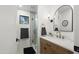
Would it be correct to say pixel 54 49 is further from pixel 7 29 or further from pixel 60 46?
pixel 7 29

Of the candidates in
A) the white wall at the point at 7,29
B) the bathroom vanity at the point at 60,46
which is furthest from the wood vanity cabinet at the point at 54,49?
the white wall at the point at 7,29

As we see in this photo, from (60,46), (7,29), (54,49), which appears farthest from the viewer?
(54,49)

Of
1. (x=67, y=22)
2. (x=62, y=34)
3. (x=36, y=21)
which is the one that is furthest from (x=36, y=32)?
(x=67, y=22)

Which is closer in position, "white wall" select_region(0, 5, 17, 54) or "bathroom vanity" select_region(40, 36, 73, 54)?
"white wall" select_region(0, 5, 17, 54)

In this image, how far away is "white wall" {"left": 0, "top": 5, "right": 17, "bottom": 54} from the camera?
0.78 m

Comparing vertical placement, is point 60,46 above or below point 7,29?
below

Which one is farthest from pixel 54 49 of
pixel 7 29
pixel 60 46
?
pixel 7 29

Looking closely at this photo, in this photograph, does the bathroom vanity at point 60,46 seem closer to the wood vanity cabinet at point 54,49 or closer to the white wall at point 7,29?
the wood vanity cabinet at point 54,49

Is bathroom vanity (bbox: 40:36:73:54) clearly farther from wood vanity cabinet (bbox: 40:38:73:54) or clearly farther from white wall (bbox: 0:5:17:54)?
white wall (bbox: 0:5:17:54)

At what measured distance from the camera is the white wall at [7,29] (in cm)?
78

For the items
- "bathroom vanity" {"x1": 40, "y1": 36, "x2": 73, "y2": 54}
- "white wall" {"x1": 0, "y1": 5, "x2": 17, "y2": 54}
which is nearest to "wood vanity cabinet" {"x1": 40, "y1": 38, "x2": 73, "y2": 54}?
"bathroom vanity" {"x1": 40, "y1": 36, "x2": 73, "y2": 54}

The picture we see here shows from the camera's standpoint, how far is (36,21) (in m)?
2.19

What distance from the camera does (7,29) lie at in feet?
2.69

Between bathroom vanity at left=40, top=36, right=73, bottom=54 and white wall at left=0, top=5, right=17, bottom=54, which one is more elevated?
white wall at left=0, top=5, right=17, bottom=54
